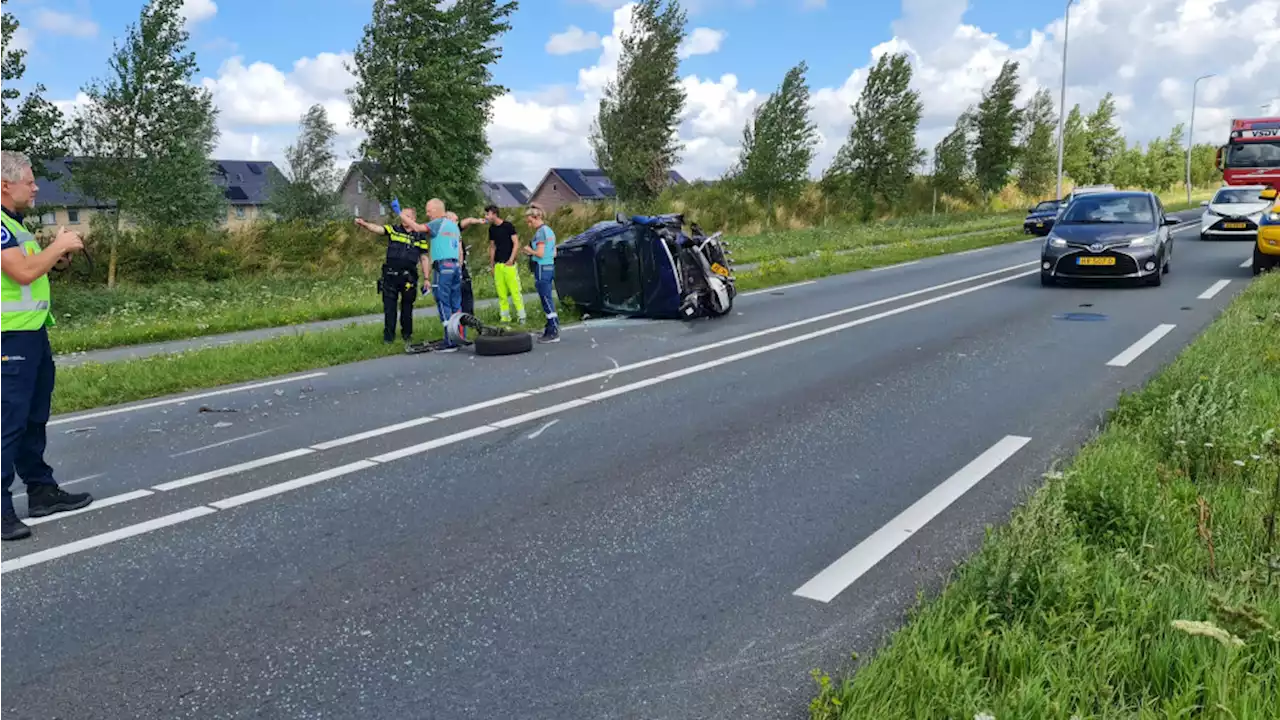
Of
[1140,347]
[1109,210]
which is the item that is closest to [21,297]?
[1140,347]

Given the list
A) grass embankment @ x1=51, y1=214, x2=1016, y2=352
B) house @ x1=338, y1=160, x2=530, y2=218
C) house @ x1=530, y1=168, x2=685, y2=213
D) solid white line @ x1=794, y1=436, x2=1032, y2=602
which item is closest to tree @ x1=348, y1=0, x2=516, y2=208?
house @ x1=338, y1=160, x2=530, y2=218

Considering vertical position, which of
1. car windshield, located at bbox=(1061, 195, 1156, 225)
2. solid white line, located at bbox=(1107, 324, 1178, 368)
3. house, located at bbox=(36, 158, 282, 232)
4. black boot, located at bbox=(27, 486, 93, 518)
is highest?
house, located at bbox=(36, 158, 282, 232)

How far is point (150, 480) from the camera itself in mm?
5684

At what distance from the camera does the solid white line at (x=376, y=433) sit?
6.43 metres

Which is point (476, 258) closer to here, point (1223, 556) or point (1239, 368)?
point (1239, 368)

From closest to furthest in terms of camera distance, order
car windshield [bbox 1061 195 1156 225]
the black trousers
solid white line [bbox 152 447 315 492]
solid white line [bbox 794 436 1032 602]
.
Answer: solid white line [bbox 794 436 1032 602] → solid white line [bbox 152 447 315 492] → the black trousers → car windshield [bbox 1061 195 1156 225]

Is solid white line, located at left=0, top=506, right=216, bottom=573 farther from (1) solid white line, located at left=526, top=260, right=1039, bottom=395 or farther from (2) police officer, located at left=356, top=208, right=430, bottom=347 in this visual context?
(2) police officer, located at left=356, top=208, right=430, bottom=347

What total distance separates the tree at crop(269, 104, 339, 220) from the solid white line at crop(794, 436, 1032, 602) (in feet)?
169

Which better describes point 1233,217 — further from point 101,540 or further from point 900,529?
point 101,540

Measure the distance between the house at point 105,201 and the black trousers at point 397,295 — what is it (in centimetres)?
341

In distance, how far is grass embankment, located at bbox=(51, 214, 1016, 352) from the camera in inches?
548

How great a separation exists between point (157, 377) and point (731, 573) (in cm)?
757

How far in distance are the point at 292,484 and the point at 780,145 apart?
37214 millimetres

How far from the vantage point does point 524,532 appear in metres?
4.61
